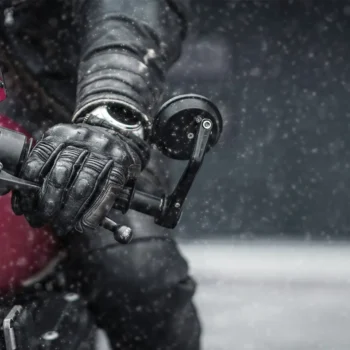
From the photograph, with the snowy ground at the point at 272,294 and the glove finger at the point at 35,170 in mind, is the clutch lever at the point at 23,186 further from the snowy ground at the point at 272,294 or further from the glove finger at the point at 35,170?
the snowy ground at the point at 272,294

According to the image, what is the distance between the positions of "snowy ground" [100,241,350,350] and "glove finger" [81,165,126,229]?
7.97 feet

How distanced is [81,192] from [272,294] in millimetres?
3703

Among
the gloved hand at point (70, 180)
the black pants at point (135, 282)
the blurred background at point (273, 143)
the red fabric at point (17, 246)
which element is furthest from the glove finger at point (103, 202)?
the blurred background at point (273, 143)

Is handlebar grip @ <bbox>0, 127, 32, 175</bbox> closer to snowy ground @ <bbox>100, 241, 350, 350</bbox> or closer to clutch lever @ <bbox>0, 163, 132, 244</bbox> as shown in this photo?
clutch lever @ <bbox>0, 163, 132, 244</bbox>

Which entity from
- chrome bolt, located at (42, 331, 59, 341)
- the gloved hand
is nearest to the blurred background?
chrome bolt, located at (42, 331, 59, 341)

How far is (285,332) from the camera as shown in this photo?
172 inches

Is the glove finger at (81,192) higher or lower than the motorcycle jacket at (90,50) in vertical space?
lower

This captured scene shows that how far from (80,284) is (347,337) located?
7.35ft

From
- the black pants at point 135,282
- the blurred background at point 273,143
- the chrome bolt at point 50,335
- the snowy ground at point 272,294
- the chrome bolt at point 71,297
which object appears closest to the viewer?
the chrome bolt at point 50,335

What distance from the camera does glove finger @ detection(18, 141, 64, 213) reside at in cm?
171

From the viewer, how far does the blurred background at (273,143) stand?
572 centimetres

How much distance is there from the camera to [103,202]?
1.74 metres

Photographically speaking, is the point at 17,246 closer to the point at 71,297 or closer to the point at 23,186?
the point at 71,297

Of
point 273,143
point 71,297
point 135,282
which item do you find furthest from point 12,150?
point 273,143
